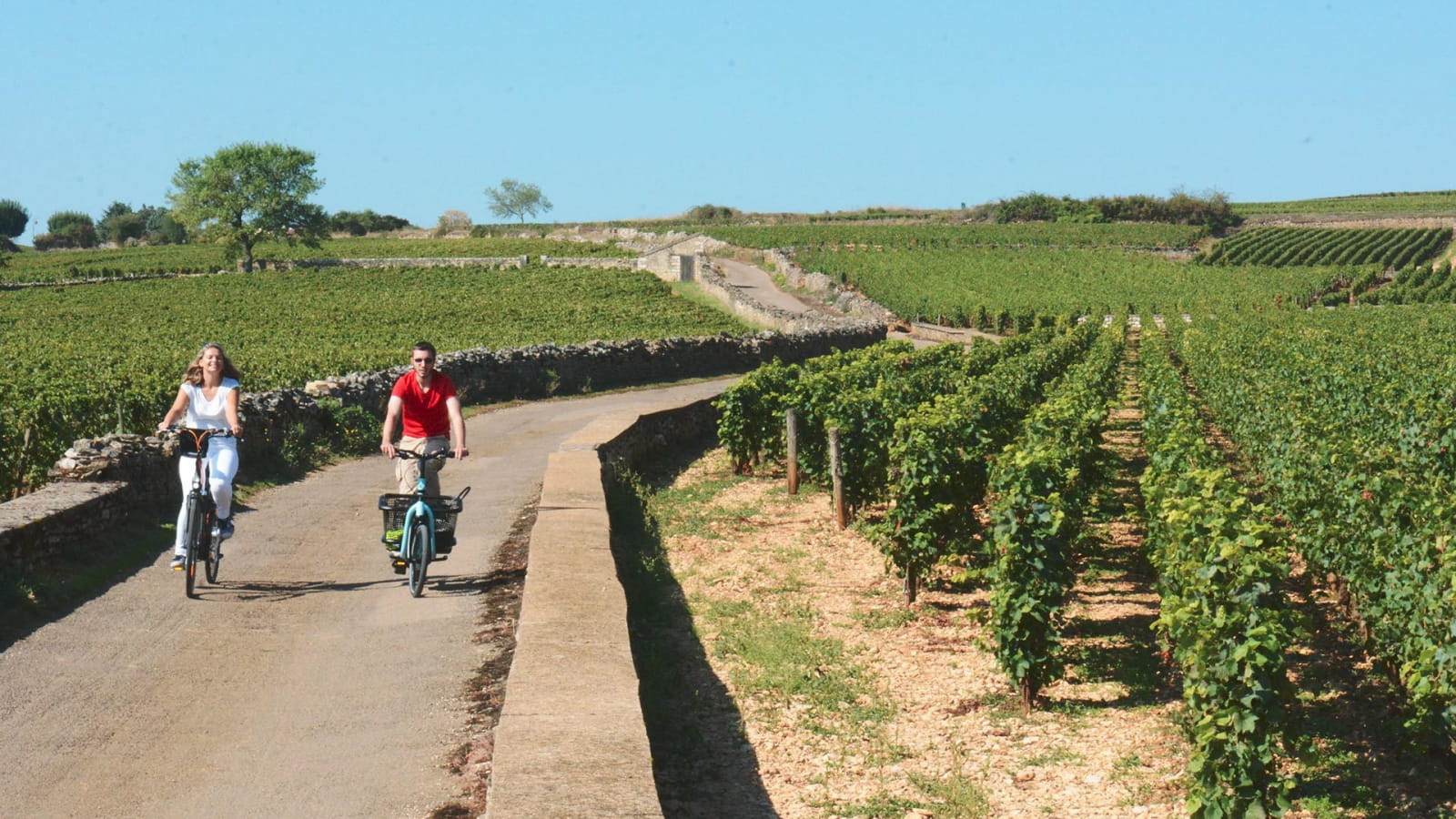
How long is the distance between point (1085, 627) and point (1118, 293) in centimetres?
6774

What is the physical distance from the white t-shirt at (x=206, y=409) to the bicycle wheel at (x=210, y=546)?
66cm

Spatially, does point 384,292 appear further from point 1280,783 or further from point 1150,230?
point 1150,230

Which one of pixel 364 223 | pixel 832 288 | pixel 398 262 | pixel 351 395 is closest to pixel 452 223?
pixel 364 223

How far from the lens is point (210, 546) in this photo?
32.9 feet

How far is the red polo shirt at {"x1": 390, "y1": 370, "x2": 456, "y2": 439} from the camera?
10.3m

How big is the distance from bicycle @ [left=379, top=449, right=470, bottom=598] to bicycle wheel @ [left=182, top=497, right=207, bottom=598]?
1.27 meters

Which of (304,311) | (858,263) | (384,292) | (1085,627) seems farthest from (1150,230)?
(1085,627)

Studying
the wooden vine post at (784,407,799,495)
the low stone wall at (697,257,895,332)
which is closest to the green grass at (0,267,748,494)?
the low stone wall at (697,257,895,332)

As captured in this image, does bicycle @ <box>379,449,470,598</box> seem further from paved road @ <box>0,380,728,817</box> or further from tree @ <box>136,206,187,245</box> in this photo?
tree @ <box>136,206,187,245</box>

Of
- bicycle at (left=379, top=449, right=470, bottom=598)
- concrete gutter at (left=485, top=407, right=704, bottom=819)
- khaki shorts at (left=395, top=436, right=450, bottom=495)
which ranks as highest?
khaki shorts at (left=395, top=436, right=450, bottom=495)

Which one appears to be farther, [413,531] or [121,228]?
[121,228]

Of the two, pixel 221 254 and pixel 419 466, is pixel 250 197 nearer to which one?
pixel 221 254

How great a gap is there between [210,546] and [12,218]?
492ft

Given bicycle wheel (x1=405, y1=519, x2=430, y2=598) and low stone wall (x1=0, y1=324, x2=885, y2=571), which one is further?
low stone wall (x1=0, y1=324, x2=885, y2=571)
